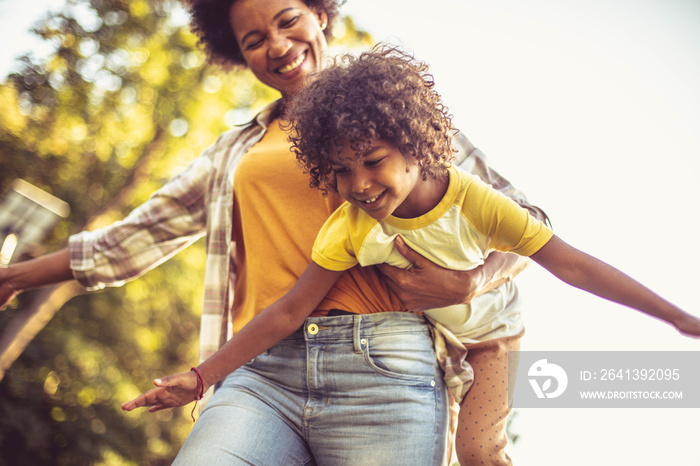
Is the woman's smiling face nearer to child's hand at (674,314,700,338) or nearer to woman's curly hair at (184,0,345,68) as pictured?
woman's curly hair at (184,0,345,68)

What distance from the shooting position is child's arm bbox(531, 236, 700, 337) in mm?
1347

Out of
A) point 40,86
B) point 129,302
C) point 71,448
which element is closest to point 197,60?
point 40,86

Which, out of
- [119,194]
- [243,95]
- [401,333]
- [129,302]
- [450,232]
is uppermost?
[243,95]

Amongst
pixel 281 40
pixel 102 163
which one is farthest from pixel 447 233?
pixel 102 163

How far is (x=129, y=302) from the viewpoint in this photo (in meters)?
6.06

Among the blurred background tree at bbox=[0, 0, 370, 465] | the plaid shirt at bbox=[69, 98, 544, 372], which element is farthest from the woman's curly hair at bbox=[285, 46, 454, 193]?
the blurred background tree at bbox=[0, 0, 370, 465]

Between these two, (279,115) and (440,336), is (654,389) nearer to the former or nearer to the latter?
(440,336)

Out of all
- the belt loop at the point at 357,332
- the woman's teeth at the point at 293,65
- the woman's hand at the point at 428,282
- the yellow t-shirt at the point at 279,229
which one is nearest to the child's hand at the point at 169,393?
the yellow t-shirt at the point at 279,229

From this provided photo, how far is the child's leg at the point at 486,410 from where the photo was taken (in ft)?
5.68

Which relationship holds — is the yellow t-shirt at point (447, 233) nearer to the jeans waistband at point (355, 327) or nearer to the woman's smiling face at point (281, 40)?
the jeans waistband at point (355, 327)

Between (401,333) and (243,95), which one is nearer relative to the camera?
(401,333)

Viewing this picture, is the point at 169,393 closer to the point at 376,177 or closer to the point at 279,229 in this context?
the point at 279,229

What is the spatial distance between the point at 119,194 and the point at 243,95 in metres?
1.76

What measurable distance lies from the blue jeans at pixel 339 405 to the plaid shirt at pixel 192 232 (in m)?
0.52
